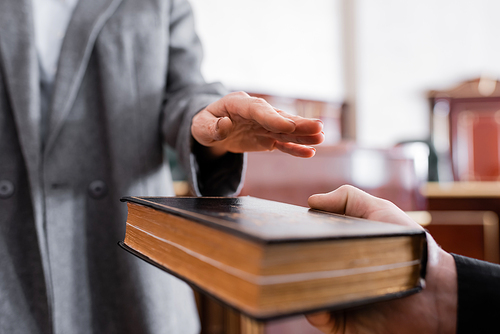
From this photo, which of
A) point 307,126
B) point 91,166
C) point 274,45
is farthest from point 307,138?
point 274,45

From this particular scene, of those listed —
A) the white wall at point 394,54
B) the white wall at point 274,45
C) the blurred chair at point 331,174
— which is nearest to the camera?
the blurred chair at point 331,174

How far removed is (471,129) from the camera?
269cm

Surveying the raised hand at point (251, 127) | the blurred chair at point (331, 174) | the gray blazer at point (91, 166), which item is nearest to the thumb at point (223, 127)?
the raised hand at point (251, 127)

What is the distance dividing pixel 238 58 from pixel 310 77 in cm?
66

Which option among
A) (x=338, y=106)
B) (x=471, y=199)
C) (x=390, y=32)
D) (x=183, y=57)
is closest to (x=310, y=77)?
(x=338, y=106)

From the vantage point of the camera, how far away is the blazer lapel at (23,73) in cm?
A: 42

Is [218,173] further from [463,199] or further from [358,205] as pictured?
[463,199]

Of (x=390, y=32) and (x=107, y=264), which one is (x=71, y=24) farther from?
(x=390, y=32)

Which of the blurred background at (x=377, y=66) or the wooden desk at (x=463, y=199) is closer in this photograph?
the wooden desk at (x=463, y=199)

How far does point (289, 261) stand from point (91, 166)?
1.28ft

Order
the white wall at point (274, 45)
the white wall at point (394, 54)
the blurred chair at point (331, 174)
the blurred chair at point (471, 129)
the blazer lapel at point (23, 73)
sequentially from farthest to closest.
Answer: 1. the white wall at point (394, 54)
2. the blurred chair at point (471, 129)
3. the white wall at point (274, 45)
4. the blurred chair at point (331, 174)
5. the blazer lapel at point (23, 73)

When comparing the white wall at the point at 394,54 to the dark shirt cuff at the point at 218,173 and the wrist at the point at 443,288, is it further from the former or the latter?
the wrist at the point at 443,288

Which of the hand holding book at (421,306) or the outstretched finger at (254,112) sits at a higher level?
the outstretched finger at (254,112)

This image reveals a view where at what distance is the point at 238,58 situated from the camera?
2.48 m
